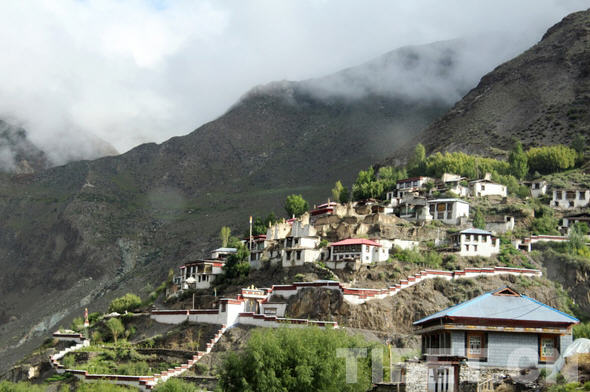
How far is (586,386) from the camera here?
995 inches

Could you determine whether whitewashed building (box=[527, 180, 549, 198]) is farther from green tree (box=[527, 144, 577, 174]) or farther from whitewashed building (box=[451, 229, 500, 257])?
whitewashed building (box=[451, 229, 500, 257])

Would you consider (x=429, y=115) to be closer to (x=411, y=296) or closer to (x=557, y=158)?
(x=557, y=158)

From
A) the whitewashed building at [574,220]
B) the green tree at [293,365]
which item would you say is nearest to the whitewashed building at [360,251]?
the whitewashed building at [574,220]

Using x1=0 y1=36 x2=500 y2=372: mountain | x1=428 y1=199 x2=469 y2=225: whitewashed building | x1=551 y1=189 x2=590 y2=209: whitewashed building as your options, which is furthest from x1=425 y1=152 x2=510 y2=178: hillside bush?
x1=0 y1=36 x2=500 y2=372: mountain

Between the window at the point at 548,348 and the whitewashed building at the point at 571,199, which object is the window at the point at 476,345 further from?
the whitewashed building at the point at 571,199

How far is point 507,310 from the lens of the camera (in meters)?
32.4

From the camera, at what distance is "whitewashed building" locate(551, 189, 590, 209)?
8038cm

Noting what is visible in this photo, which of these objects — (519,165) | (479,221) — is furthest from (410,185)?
(479,221)

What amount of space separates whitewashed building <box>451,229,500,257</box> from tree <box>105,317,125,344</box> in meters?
27.4

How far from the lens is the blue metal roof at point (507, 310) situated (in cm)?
3181

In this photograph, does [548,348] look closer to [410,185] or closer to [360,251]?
[360,251]

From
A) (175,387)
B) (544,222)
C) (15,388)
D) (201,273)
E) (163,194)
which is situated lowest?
(15,388)

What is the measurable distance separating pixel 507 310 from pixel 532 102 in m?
103

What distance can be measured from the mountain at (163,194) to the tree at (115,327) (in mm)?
43612
